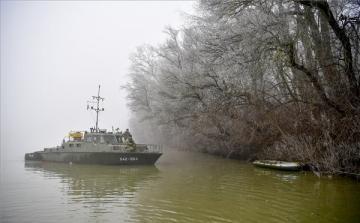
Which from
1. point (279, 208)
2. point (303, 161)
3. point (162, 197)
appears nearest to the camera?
point (279, 208)

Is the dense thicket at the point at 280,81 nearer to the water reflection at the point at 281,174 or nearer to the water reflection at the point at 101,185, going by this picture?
the water reflection at the point at 281,174

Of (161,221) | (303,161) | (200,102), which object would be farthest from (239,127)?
(161,221)

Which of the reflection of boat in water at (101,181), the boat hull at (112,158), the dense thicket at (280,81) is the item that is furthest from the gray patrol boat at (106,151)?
the dense thicket at (280,81)

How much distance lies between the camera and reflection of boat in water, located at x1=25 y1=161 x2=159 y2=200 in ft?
31.0

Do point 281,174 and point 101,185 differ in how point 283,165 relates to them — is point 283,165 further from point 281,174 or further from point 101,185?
point 101,185

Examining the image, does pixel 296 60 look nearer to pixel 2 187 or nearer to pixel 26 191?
pixel 26 191

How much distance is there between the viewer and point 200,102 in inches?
798

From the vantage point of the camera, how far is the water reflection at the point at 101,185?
8.33 m

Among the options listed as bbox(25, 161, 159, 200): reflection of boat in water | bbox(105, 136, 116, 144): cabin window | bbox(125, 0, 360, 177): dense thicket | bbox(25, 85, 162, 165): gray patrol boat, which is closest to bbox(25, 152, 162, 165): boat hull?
bbox(25, 85, 162, 165): gray patrol boat

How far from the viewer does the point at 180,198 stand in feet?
28.9

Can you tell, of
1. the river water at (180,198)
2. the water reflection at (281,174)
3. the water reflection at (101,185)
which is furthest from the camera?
the water reflection at (281,174)

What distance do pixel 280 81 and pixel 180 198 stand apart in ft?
31.8

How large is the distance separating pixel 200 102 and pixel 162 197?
1205 cm

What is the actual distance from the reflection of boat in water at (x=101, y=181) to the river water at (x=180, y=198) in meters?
0.03
